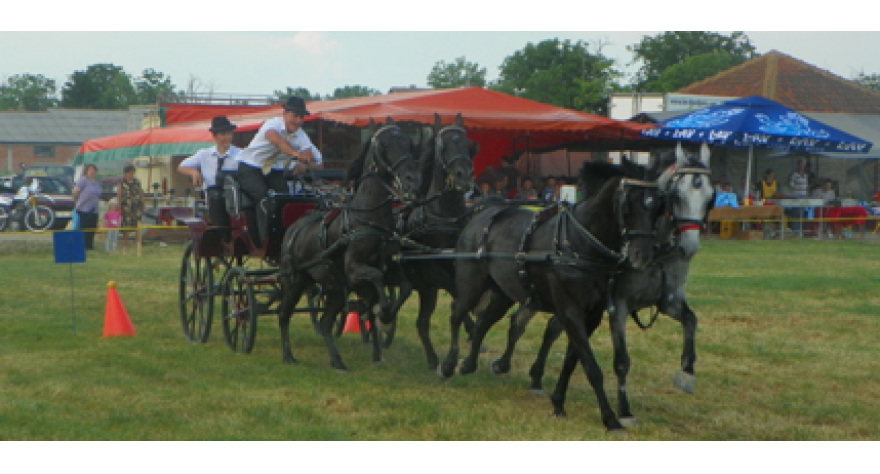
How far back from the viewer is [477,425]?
22.0 ft

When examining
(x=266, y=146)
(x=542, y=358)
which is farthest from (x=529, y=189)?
(x=542, y=358)

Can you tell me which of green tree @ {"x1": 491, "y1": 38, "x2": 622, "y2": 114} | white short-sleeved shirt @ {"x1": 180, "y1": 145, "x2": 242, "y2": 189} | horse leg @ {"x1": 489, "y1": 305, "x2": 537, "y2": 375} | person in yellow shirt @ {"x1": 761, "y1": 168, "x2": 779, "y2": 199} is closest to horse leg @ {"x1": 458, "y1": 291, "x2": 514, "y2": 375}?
horse leg @ {"x1": 489, "y1": 305, "x2": 537, "y2": 375}

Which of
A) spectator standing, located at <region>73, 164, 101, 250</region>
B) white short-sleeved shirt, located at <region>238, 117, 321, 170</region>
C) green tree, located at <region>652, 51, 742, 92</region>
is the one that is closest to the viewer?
white short-sleeved shirt, located at <region>238, 117, 321, 170</region>

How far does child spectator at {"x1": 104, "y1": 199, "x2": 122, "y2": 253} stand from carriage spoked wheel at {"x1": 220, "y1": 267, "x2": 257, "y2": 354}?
11925 millimetres

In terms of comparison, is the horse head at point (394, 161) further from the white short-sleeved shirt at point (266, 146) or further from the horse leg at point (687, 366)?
the horse leg at point (687, 366)

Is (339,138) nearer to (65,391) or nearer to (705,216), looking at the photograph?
(65,391)

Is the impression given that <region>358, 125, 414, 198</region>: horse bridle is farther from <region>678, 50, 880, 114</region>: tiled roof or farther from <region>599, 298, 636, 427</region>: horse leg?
<region>678, 50, 880, 114</region>: tiled roof

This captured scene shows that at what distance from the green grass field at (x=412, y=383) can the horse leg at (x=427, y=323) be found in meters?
0.17

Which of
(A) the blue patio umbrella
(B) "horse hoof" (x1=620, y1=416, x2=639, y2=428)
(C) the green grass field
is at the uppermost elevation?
(A) the blue patio umbrella

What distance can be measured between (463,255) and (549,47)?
5854 cm

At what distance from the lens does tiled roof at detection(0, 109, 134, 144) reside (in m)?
78.4

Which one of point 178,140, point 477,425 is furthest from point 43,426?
point 178,140

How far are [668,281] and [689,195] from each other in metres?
1.57

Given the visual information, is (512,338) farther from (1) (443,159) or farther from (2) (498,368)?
(1) (443,159)
